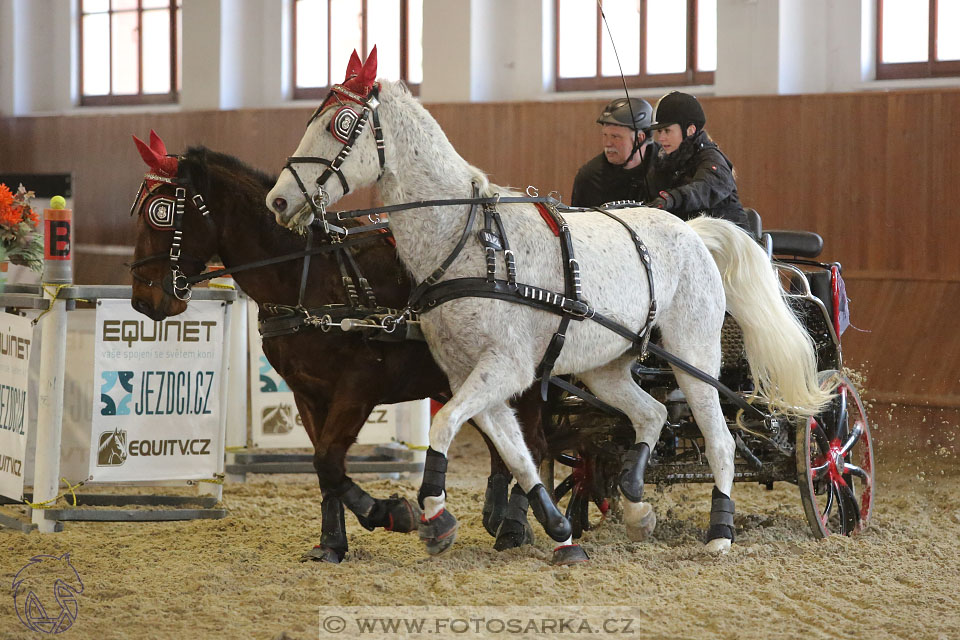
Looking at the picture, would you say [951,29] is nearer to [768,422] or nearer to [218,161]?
[768,422]

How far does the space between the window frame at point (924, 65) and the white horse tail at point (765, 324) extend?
4.24 metres

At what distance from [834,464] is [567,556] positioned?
57.1 inches

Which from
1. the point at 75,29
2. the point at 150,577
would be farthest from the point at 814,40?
the point at 75,29

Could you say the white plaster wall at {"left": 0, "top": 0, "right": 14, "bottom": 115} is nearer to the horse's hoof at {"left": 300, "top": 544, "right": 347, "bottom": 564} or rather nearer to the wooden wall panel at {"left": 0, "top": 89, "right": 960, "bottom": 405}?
the wooden wall panel at {"left": 0, "top": 89, "right": 960, "bottom": 405}

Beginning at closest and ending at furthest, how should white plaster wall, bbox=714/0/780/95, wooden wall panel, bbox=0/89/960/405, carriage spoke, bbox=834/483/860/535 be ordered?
carriage spoke, bbox=834/483/860/535 < wooden wall panel, bbox=0/89/960/405 < white plaster wall, bbox=714/0/780/95

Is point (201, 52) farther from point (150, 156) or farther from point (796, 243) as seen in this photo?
point (796, 243)

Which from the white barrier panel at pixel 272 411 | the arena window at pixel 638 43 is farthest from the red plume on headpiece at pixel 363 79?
the arena window at pixel 638 43

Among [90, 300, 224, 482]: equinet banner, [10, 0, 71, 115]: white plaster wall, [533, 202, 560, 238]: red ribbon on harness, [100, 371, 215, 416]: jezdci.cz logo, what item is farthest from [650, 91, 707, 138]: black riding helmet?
[10, 0, 71, 115]: white plaster wall

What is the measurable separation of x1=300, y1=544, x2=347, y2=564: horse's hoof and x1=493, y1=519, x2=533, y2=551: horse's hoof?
0.62 metres

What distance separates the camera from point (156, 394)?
189 inches

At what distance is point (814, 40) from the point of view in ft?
25.7

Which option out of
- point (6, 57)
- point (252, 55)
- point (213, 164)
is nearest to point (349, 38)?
point (252, 55)

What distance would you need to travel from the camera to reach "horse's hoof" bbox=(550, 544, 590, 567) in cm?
370

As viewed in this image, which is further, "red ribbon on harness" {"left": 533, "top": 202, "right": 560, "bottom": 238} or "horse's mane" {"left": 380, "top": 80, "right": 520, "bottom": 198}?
"red ribbon on harness" {"left": 533, "top": 202, "right": 560, "bottom": 238}
